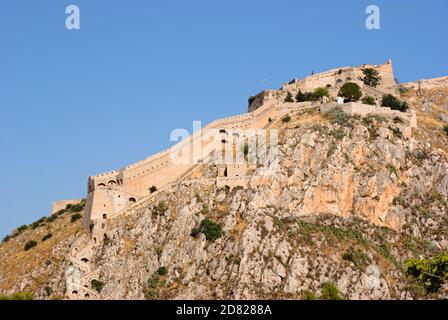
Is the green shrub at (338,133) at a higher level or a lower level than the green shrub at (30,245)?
higher

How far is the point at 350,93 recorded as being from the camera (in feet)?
351

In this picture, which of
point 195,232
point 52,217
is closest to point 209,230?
point 195,232

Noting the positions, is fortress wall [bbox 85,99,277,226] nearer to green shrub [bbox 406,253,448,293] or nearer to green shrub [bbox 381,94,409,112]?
green shrub [bbox 381,94,409,112]

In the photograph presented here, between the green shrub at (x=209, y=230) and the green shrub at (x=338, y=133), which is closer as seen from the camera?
the green shrub at (x=209, y=230)

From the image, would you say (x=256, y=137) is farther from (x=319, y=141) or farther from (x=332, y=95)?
(x=332, y=95)

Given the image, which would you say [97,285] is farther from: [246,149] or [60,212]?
[60,212]

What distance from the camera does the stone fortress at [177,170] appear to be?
89.4 metres

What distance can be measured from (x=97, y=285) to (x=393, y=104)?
41.9 m

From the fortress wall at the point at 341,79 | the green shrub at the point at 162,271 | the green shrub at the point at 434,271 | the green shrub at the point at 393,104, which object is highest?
the fortress wall at the point at 341,79

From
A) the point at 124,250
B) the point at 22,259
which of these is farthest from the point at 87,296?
the point at 22,259

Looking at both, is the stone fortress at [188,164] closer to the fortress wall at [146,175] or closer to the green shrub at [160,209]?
the fortress wall at [146,175]

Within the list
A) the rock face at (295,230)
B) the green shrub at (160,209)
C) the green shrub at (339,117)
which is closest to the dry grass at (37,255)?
the rock face at (295,230)

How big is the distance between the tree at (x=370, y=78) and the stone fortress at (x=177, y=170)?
7.59 m
